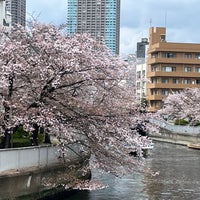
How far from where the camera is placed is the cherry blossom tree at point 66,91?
65.6 feet

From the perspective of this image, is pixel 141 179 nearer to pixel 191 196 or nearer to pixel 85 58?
pixel 191 196

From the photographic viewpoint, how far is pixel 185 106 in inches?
2911

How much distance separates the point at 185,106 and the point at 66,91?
176 feet

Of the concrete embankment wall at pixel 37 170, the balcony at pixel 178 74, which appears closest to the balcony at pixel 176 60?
the balcony at pixel 178 74

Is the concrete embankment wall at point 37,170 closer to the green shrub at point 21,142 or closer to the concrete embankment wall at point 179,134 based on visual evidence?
the green shrub at point 21,142

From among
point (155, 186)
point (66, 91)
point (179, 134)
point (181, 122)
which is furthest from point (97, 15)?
point (181, 122)

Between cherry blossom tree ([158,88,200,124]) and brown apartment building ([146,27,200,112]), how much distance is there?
1178cm

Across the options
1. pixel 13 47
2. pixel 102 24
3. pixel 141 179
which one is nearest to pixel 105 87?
pixel 13 47

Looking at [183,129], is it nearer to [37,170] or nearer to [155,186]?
[155,186]

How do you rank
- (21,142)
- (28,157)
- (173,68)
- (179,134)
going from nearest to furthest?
1. (28,157)
2. (21,142)
3. (179,134)
4. (173,68)

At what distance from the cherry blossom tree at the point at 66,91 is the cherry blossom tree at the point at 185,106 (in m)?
47.8

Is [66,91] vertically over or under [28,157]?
over

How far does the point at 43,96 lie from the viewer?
818 inches

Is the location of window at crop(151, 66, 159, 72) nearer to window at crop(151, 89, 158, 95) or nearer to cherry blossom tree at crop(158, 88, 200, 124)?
window at crop(151, 89, 158, 95)
